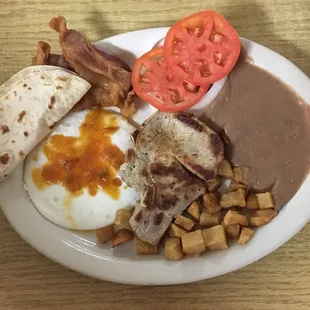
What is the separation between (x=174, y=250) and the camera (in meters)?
2.08

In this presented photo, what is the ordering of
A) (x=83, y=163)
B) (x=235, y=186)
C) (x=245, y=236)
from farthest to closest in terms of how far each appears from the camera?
(x=83, y=163)
(x=235, y=186)
(x=245, y=236)

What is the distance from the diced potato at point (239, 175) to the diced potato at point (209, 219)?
16 centimetres

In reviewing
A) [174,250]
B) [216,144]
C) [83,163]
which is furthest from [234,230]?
[83,163]

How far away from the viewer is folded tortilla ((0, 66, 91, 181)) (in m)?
2.23

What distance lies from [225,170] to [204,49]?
520mm

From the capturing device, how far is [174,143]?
2.21 m

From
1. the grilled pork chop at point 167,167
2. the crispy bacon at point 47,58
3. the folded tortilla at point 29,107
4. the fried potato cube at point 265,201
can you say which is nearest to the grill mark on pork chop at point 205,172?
the grilled pork chop at point 167,167

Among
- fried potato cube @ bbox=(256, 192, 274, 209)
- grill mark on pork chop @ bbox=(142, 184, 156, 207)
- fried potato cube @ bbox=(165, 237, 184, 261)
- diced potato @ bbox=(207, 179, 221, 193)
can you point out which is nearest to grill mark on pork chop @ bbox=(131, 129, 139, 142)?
grill mark on pork chop @ bbox=(142, 184, 156, 207)

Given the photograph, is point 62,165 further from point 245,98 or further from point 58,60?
point 245,98

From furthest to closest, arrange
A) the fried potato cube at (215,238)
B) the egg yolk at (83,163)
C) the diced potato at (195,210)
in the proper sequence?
the egg yolk at (83,163), the diced potato at (195,210), the fried potato cube at (215,238)

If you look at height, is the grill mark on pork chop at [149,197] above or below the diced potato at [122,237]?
above

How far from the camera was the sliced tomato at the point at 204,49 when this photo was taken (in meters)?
2.14

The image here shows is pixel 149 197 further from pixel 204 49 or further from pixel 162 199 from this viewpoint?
pixel 204 49

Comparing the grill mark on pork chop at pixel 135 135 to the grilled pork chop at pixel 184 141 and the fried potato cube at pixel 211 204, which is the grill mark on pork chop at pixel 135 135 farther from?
the fried potato cube at pixel 211 204
